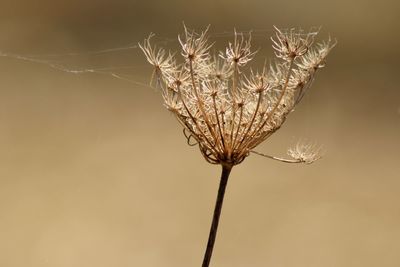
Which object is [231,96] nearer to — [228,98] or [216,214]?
[228,98]

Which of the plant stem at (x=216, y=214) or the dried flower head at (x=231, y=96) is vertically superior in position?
the dried flower head at (x=231, y=96)

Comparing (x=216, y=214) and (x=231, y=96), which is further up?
(x=231, y=96)

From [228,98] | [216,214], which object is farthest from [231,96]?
[216,214]

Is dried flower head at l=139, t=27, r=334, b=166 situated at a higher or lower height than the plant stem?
higher

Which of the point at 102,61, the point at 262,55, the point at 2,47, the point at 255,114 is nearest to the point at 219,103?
the point at 255,114

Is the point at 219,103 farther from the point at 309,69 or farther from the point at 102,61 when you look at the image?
the point at 102,61

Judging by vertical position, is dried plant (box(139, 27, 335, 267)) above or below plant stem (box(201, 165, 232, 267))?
above
